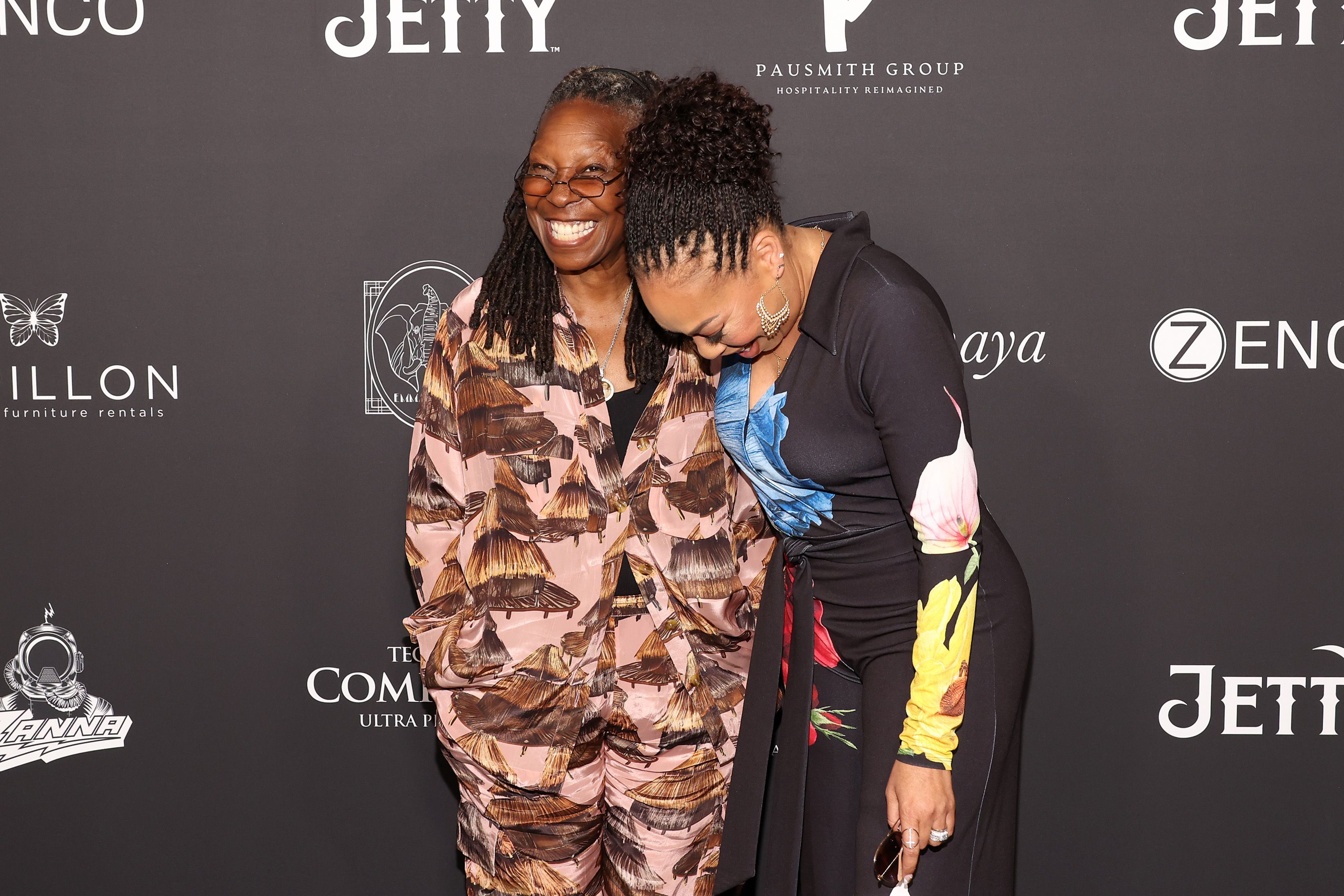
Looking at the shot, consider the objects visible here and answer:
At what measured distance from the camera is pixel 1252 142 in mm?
1972

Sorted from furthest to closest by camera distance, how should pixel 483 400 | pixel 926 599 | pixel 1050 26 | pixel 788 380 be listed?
pixel 1050 26, pixel 483 400, pixel 788 380, pixel 926 599

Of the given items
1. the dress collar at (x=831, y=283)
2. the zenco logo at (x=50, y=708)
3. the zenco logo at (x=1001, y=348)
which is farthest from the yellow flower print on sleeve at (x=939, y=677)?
the zenco logo at (x=50, y=708)

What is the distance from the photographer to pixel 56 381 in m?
2.09

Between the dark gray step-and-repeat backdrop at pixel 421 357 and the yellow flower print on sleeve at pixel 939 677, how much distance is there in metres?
0.89

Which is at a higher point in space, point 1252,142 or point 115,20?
point 115,20

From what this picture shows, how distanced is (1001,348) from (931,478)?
92 centimetres

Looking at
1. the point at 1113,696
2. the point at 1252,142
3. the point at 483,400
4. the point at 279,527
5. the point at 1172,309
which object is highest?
Result: the point at 1252,142

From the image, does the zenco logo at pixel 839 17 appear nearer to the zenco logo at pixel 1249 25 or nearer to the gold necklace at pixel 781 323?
the zenco logo at pixel 1249 25

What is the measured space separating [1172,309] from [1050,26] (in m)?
0.54

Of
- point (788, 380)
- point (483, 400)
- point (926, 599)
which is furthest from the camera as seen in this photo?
point (483, 400)

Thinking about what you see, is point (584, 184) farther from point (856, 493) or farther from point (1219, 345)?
→ point (1219, 345)

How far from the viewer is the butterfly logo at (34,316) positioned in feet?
6.77

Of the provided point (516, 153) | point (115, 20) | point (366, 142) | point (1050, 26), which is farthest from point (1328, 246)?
point (115, 20)

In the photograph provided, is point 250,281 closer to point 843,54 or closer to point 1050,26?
point 843,54
